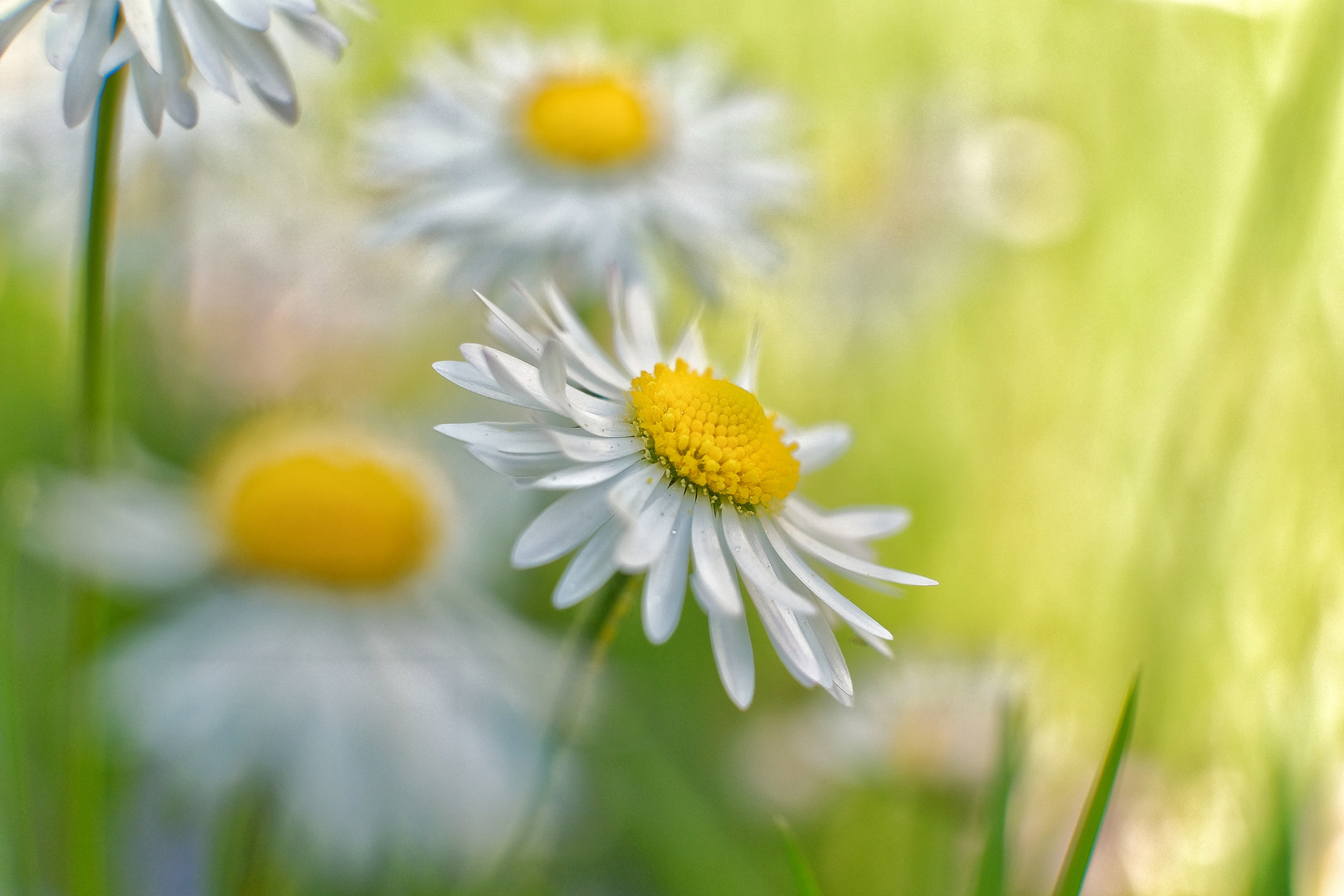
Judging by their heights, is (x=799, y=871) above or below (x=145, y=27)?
below

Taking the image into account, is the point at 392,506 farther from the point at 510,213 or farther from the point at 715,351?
the point at 715,351

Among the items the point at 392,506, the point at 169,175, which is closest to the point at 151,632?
the point at 392,506

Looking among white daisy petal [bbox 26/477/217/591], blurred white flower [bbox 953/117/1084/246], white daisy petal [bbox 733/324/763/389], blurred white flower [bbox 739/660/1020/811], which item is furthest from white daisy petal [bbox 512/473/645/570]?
blurred white flower [bbox 953/117/1084/246]

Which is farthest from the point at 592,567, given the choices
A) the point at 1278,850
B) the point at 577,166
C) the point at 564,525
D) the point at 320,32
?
the point at 577,166

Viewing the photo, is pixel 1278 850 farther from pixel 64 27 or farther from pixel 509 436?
pixel 64 27

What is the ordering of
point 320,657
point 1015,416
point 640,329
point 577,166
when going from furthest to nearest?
point 1015,416
point 577,166
point 320,657
point 640,329

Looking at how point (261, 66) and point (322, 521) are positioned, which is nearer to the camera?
point (261, 66)
